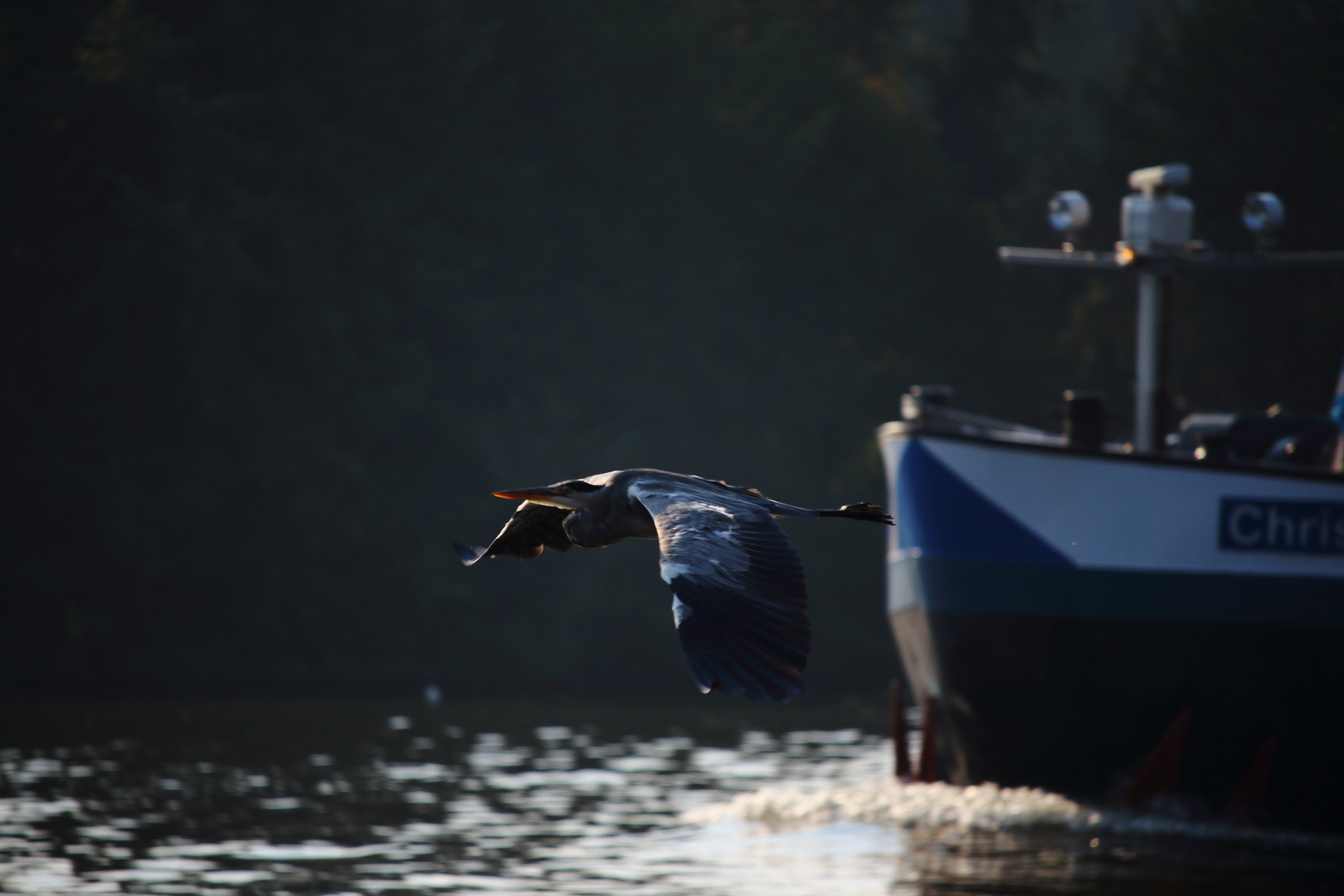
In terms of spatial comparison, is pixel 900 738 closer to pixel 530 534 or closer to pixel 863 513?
pixel 530 534

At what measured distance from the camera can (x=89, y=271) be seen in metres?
38.6

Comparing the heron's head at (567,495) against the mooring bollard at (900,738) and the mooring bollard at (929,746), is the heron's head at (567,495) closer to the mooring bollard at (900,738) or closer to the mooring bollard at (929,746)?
the mooring bollard at (929,746)

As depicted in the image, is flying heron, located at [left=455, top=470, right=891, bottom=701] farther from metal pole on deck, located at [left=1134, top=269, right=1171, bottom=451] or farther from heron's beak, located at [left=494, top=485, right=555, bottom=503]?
metal pole on deck, located at [left=1134, top=269, right=1171, bottom=451]

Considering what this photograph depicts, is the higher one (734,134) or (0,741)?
(734,134)

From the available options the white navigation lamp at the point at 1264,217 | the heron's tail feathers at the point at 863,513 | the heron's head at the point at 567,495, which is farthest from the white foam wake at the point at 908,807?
the heron's tail feathers at the point at 863,513

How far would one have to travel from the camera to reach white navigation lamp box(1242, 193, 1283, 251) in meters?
18.1

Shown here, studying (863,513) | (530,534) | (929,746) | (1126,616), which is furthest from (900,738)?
(863,513)

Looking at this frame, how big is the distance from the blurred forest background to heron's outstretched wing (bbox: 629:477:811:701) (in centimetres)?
2966

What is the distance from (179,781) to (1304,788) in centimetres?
1379

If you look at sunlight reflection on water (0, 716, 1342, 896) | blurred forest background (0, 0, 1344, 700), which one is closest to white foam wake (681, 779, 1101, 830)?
sunlight reflection on water (0, 716, 1342, 896)

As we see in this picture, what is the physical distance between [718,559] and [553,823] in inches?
563

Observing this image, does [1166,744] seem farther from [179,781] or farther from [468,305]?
[468,305]

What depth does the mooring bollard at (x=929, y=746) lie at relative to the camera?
20156mm

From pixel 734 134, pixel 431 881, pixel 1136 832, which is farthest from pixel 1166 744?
pixel 734 134
